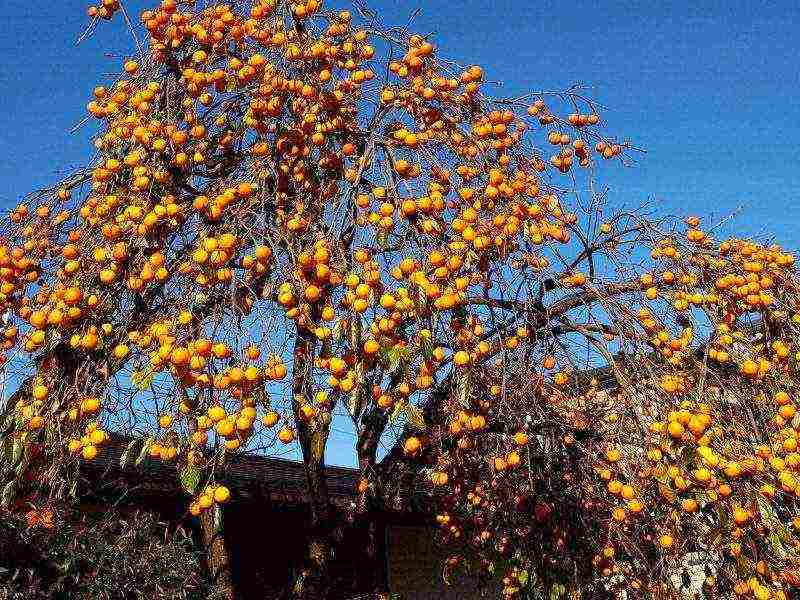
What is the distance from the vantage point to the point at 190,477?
3.49 meters

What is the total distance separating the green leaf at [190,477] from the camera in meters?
3.46

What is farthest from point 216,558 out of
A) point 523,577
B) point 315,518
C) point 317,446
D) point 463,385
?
point 523,577

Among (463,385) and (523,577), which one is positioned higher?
(463,385)

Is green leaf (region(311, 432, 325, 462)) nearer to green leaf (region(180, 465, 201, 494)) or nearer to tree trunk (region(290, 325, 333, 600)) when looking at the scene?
tree trunk (region(290, 325, 333, 600))

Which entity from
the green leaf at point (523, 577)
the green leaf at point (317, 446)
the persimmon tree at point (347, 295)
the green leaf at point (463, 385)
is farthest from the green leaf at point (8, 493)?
the green leaf at point (523, 577)

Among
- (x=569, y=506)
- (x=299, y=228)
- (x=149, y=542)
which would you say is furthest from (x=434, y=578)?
(x=299, y=228)

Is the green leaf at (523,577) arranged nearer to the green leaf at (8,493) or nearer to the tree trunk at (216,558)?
the tree trunk at (216,558)

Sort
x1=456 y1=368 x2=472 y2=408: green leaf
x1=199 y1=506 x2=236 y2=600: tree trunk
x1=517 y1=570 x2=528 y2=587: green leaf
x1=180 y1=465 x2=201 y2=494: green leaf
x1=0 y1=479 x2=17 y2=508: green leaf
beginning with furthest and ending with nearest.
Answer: x1=517 y1=570 x2=528 y2=587: green leaf, x1=199 y1=506 x2=236 y2=600: tree trunk, x1=0 y1=479 x2=17 y2=508: green leaf, x1=456 y1=368 x2=472 y2=408: green leaf, x1=180 y1=465 x2=201 y2=494: green leaf

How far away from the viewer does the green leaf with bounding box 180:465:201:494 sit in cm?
346

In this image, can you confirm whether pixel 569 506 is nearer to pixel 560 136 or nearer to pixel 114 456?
pixel 560 136

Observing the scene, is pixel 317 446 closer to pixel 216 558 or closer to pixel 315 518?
pixel 315 518

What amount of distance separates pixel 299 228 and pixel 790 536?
2904 millimetres

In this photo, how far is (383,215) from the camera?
12.6 ft

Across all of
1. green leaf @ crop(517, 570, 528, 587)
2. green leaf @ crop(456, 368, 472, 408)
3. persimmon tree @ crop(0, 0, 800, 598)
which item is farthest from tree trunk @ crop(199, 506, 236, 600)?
green leaf @ crop(517, 570, 528, 587)
